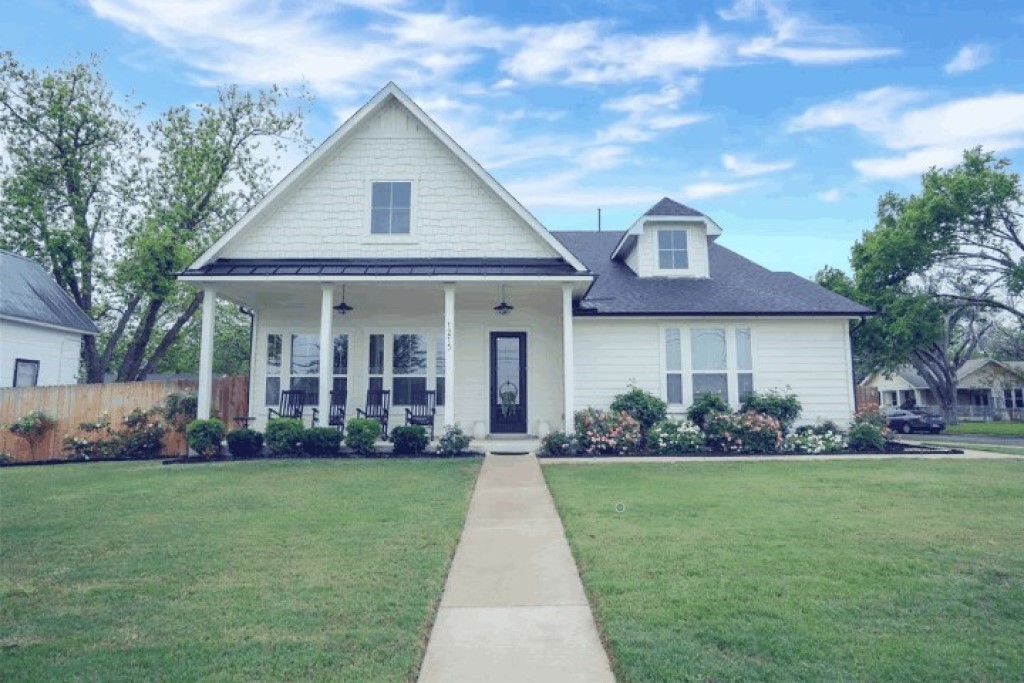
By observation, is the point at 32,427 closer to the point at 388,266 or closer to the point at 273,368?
the point at 273,368

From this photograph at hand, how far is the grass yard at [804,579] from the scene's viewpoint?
9.48ft

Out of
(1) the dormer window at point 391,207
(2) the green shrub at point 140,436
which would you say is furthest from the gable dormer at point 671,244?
(2) the green shrub at point 140,436

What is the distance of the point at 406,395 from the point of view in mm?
13945

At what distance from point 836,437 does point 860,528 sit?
7783 mm

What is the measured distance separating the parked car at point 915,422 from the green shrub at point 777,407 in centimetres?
2139

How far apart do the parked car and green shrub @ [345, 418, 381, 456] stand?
29.1 m

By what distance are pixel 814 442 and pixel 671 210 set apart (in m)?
6.71

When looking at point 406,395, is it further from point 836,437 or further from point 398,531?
point 836,437

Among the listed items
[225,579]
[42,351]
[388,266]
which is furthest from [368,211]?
[42,351]

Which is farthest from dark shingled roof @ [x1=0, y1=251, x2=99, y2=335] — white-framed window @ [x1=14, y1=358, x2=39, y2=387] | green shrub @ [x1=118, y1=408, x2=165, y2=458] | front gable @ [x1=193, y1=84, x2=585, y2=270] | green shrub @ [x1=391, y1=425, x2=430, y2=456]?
green shrub @ [x1=391, y1=425, x2=430, y2=456]

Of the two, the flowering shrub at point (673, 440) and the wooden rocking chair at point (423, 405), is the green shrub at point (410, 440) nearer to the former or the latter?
the wooden rocking chair at point (423, 405)

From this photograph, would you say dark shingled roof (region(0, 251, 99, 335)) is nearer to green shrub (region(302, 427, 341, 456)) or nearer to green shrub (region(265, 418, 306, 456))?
green shrub (region(265, 418, 306, 456))

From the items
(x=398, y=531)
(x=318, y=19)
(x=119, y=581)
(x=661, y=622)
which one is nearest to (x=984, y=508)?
(x=661, y=622)

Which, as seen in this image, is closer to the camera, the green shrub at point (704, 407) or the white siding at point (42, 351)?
the green shrub at point (704, 407)
